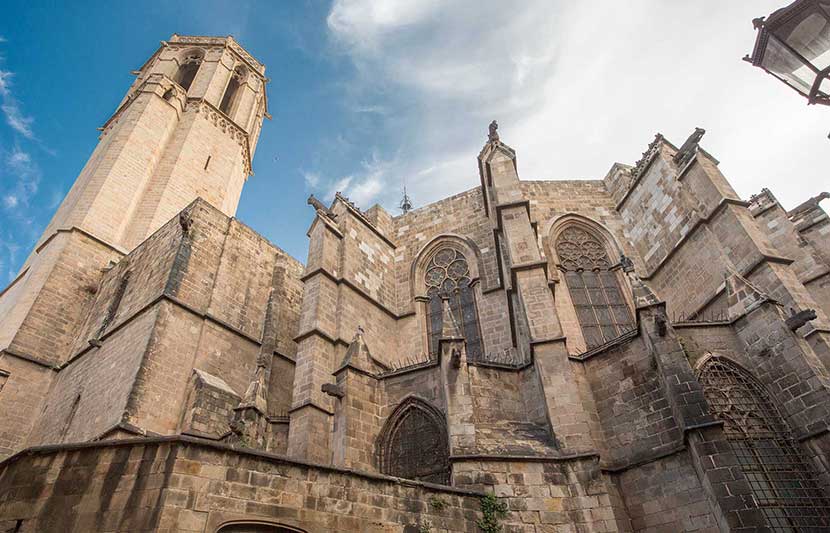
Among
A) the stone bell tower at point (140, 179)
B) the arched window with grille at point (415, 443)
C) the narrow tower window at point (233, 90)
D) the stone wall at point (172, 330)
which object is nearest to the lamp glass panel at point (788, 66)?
the arched window with grille at point (415, 443)

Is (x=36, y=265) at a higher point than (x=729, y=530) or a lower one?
Result: higher

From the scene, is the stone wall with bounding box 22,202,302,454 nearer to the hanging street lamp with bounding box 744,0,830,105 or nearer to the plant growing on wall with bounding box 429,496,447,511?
the plant growing on wall with bounding box 429,496,447,511

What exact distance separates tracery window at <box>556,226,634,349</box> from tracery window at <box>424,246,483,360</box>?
8.74ft

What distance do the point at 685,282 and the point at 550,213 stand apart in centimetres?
422

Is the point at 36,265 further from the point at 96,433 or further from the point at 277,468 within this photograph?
the point at 277,468

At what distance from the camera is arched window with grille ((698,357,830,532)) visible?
689cm

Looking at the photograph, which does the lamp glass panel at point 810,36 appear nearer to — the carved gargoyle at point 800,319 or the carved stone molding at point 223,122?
the carved gargoyle at point 800,319

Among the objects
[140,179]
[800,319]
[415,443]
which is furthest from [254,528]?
[140,179]

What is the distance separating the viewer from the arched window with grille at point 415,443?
8.70 m

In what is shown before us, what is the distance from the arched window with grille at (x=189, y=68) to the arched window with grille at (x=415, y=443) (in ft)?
75.4

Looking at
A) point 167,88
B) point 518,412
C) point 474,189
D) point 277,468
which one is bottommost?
point 277,468

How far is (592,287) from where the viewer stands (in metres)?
12.5

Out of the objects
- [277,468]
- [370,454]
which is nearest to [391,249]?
[370,454]

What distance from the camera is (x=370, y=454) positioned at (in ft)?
29.7
